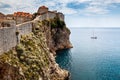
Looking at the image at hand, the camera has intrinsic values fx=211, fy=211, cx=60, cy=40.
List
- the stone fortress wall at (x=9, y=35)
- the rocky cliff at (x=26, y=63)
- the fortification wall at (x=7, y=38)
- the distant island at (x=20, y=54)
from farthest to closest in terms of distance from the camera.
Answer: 1. the stone fortress wall at (x=9, y=35)
2. the fortification wall at (x=7, y=38)
3. the distant island at (x=20, y=54)
4. the rocky cliff at (x=26, y=63)

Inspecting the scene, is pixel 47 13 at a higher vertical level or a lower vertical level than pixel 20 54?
higher

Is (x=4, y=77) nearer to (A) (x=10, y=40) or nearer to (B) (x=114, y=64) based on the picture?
(A) (x=10, y=40)

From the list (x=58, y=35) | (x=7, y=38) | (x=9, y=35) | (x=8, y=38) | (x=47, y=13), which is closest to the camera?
(x=7, y=38)

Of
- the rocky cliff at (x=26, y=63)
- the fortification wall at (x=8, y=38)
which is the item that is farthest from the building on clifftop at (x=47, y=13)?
the fortification wall at (x=8, y=38)

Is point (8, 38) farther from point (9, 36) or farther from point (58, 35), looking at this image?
point (58, 35)

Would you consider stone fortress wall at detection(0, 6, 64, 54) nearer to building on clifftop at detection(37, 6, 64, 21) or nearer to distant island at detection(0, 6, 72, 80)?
distant island at detection(0, 6, 72, 80)

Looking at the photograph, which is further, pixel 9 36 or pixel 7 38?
pixel 9 36

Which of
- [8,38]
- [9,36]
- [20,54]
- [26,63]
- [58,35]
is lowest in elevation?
[58,35]

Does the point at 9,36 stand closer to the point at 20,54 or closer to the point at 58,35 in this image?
the point at 20,54

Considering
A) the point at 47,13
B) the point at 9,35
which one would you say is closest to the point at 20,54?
the point at 9,35

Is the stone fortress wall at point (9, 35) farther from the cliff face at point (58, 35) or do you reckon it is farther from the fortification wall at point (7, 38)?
the cliff face at point (58, 35)

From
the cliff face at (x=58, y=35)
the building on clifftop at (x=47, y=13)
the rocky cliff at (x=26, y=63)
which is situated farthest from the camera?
the cliff face at (x=58, y=35)

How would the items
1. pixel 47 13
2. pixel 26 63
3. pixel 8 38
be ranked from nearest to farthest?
1. pixel 8 38
2. pixel 26 63
3. pixel 47 13

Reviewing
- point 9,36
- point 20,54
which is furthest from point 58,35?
point 9,36
